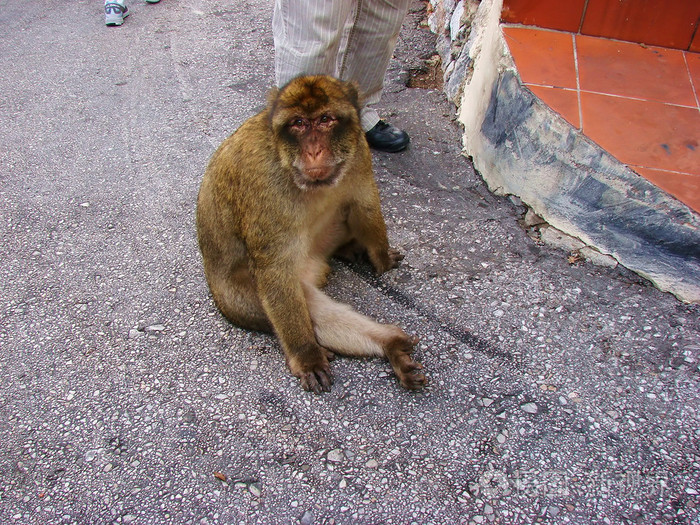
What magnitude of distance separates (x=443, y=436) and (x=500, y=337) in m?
0.57

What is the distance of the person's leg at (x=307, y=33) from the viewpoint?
9.12ft

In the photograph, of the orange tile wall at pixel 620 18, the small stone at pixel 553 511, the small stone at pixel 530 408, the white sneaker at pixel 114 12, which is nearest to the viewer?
the small stone at pixel 553 511

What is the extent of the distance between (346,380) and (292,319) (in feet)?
1.07

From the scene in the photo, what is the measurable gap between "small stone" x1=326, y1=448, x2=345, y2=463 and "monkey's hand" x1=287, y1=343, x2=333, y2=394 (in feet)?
0.87

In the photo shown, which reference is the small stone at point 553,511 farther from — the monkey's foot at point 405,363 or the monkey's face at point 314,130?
the monkey's face at point 314,130

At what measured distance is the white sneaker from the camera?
5461 millimetres

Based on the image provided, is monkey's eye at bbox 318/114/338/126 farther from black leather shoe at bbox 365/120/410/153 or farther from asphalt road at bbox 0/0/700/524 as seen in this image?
black leather shoe at bbox 365/120/410/153

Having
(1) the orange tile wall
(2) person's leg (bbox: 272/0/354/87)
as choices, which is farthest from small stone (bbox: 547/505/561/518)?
(1) the orange tile wall

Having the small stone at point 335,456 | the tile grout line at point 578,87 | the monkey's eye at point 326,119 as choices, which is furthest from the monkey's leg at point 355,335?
the tile grout line at point 578,87

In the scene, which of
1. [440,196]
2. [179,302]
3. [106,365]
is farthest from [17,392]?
[440,196]

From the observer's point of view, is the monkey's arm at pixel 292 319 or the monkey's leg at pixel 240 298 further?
the monkey's leg at pixel 240 298

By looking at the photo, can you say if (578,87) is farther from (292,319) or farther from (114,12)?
(114,12)

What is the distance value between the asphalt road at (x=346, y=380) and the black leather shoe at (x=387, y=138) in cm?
7

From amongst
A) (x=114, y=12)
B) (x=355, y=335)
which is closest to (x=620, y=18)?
(x=355, y=335)
